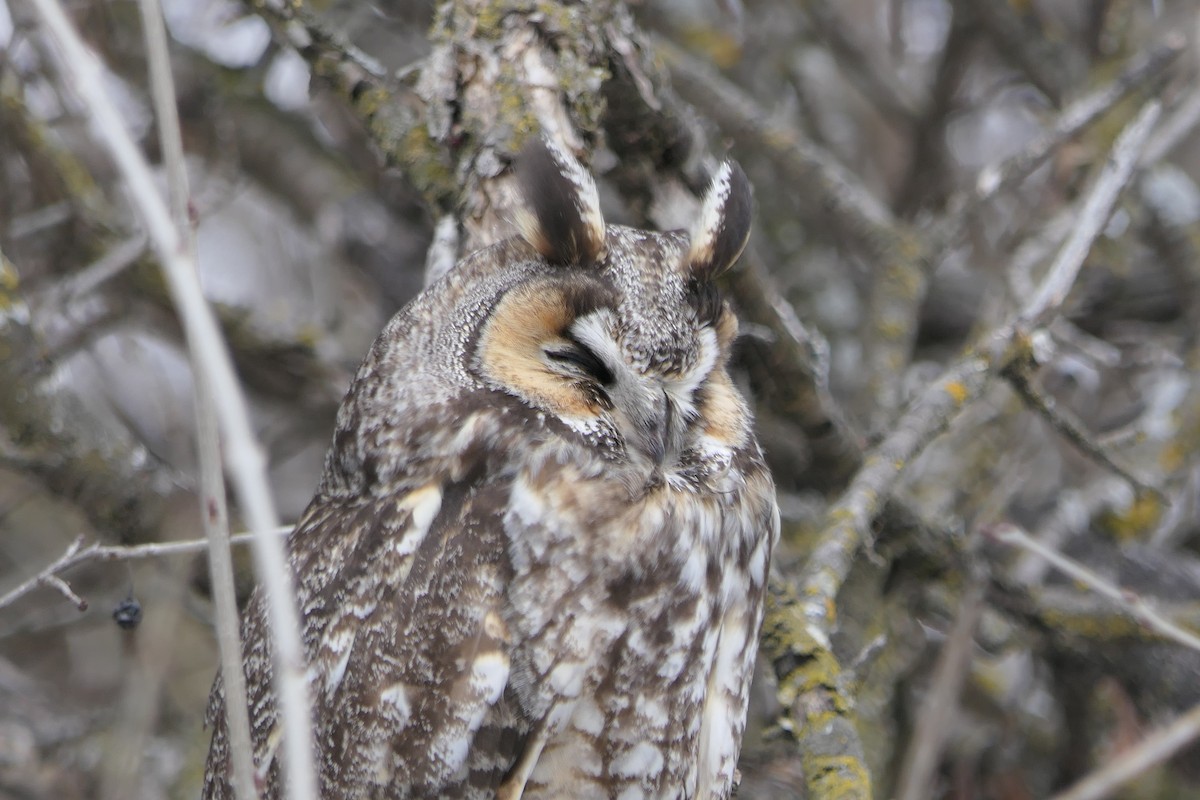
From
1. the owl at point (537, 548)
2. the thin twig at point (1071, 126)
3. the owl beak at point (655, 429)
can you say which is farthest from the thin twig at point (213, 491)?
the thin twig at point (1071, 126)

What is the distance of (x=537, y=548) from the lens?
1.68m

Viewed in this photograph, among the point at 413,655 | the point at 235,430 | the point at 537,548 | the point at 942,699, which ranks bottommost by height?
the point at 942,699

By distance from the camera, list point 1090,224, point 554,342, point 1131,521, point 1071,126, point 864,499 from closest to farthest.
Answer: point 554,342 → point 864,499 → point 1090,224 → point 1071,126 → point 1131,521

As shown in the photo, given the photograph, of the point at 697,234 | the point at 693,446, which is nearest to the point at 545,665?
the point at 693,446

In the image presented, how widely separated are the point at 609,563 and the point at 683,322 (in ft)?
1.20

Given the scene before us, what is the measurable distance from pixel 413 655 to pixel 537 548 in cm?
22

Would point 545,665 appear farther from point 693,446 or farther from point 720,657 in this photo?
point 693,446

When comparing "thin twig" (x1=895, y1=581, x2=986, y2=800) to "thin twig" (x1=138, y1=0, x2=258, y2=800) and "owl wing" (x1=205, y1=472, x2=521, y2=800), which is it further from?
"thin twig" (x1=138, y1=0, x2=258, y2=800)

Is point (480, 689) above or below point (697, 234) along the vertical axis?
below

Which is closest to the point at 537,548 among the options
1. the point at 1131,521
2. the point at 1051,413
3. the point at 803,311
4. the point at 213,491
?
the point at 213,491

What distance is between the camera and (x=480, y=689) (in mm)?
1624

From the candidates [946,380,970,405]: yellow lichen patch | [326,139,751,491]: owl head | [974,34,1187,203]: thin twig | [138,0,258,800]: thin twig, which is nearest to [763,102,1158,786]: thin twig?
[946,380,970,405]: yellow lichen patch

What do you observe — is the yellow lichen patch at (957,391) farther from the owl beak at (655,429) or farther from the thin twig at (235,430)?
the thin twig at (235,430)

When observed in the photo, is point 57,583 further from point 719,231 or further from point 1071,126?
point 1071,126
